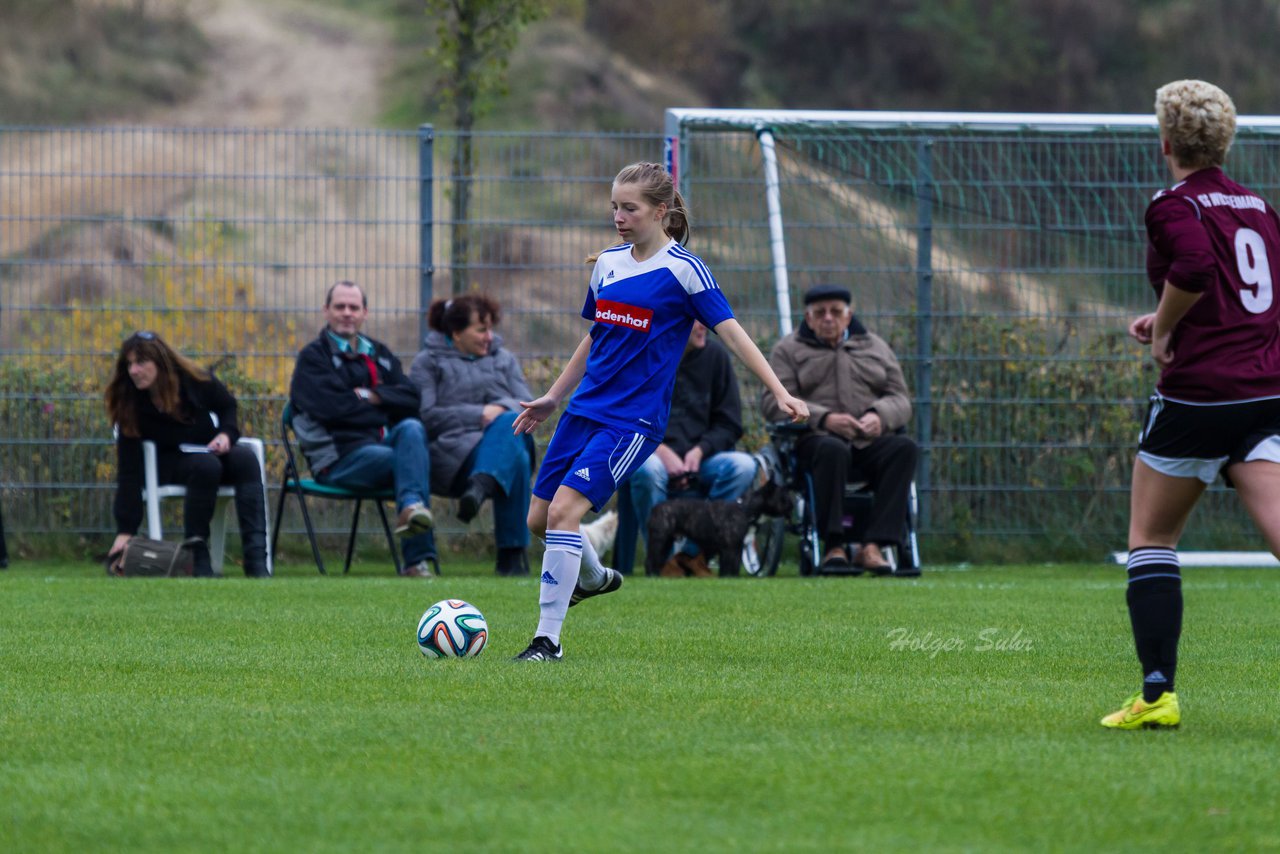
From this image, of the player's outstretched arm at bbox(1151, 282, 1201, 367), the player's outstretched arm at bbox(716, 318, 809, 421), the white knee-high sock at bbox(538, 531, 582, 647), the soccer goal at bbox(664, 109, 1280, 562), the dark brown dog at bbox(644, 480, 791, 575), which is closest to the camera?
the player's outstretched arm at bbox(1151, 282, 1201, 367)

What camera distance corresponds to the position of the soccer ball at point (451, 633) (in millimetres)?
6379

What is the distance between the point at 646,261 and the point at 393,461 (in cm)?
438

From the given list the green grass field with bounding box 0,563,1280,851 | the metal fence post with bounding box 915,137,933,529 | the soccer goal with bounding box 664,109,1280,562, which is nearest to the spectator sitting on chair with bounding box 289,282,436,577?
the green grass field with bounding box 0,563,1280,851

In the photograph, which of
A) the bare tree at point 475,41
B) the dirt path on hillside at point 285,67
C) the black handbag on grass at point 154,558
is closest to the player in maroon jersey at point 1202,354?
the black handbag on grass at point 154,558

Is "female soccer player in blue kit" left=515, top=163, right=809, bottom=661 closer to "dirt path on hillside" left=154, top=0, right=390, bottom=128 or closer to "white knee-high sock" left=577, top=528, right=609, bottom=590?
"white knee-high sock" left=577, top=528, right=609, bottom=590

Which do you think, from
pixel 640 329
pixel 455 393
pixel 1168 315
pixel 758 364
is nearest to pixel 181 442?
pixel 455 393

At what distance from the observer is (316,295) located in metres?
12.4

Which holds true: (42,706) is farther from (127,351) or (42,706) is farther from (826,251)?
(826,251)

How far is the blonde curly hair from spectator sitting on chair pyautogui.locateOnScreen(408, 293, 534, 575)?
20.4 ft

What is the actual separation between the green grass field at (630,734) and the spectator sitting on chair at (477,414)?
2.49 m

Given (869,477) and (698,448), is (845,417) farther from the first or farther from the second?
(698,448)

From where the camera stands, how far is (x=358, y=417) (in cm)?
1067

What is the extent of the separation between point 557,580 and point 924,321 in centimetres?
637

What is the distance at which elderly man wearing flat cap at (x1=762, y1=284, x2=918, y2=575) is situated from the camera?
10.5 m
